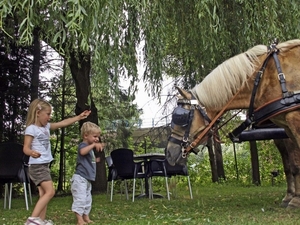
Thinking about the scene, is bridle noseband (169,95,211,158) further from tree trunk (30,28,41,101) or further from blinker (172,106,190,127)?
tree trunk (30,28,41,101)

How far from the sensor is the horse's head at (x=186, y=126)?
3.60m

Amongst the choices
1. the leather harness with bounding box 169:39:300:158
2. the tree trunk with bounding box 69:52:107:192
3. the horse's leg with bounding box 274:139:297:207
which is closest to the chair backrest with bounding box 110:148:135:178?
the tree trunk with bounding box 69:52:107:192

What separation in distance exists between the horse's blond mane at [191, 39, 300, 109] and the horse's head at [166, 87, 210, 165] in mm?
92

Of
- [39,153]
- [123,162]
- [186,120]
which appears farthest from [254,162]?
[39,153]

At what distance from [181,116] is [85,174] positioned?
4.18 ft

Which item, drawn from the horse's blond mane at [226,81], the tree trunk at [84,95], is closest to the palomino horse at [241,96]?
the horse's blond mane at [226,81]

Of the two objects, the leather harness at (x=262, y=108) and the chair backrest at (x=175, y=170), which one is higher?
the leather harness at (x=262, y=108)

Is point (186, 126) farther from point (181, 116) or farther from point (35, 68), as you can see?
point (35, 68)

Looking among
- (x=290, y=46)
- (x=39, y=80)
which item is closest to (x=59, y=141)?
(x=39, y=80)

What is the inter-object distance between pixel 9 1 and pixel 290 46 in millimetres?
2303

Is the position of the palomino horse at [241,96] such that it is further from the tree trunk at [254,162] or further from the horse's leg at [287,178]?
the tree trunk at [254,162]

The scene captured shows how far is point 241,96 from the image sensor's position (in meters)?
3.72

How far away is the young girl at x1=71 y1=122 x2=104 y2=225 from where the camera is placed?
164 inches

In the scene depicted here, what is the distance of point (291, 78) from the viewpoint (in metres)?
3.48
